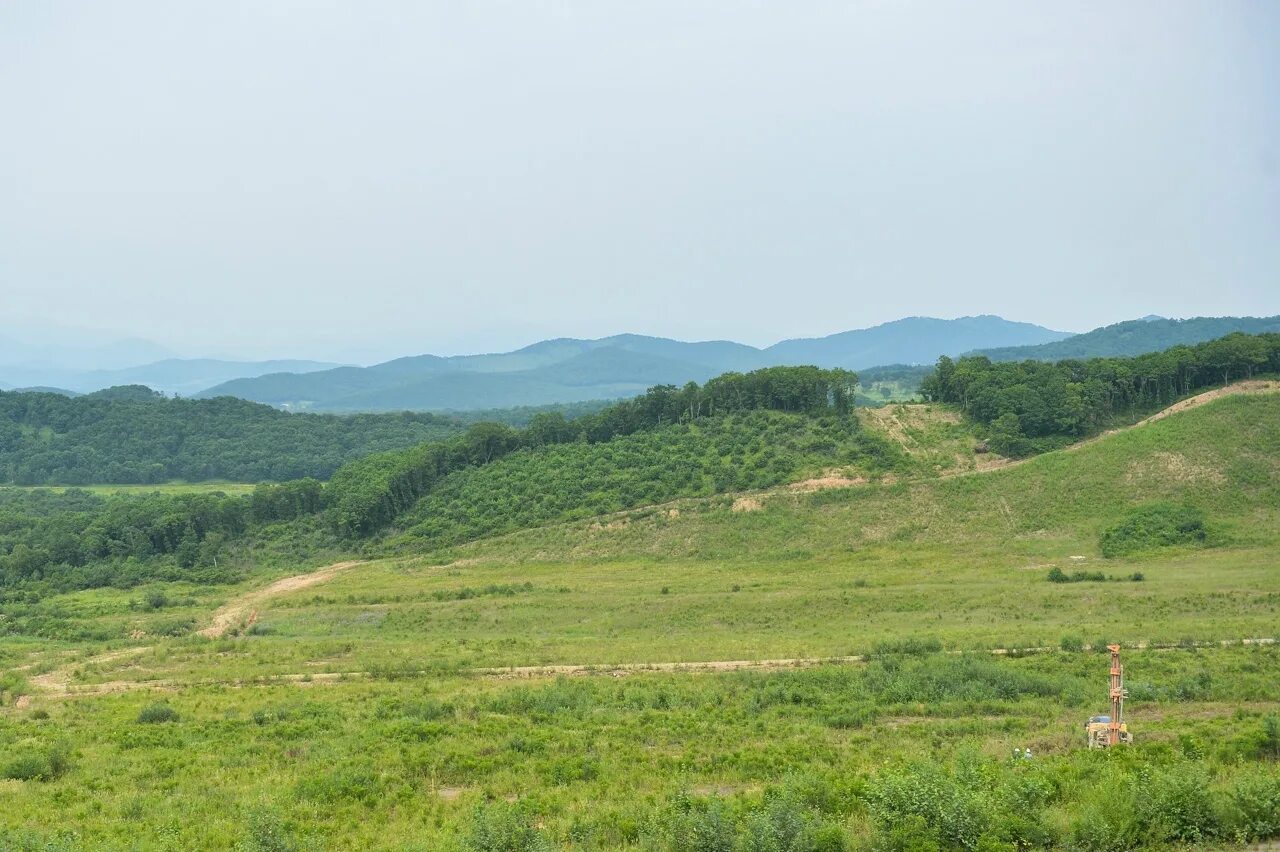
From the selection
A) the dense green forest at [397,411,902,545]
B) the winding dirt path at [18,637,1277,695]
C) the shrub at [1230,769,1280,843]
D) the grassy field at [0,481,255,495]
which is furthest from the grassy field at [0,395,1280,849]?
the grassy field at [0,481,255,495]

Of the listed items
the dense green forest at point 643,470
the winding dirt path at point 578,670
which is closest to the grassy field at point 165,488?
the dense green forest at point 643,470

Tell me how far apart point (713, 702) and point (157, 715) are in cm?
1575

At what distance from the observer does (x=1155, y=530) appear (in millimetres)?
48906

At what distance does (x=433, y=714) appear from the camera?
2281 cm

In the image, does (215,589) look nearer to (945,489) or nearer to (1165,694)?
(945,489)

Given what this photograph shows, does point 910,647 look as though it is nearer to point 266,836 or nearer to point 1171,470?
point 266,836

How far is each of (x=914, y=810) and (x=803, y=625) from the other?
23.8 metres

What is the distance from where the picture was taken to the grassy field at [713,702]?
13312mm

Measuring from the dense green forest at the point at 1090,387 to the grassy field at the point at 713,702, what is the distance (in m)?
10.5

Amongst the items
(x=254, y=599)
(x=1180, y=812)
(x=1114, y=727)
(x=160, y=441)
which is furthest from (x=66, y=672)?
(x=160, y=441)

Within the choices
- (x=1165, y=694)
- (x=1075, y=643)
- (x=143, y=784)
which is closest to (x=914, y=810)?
(x=1165, y=694)

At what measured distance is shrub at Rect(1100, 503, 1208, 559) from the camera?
156ft

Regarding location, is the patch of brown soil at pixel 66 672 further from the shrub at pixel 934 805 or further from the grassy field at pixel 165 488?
the grassy field at pixel 165 488

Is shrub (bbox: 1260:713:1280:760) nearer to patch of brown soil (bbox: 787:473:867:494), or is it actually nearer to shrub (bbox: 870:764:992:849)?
shrub (bbox: 870:764:992:849)
